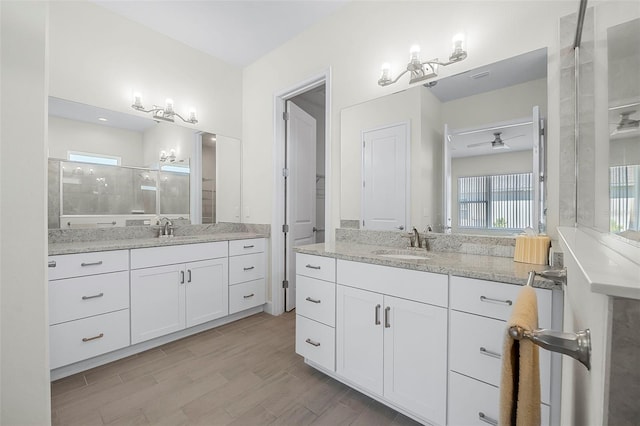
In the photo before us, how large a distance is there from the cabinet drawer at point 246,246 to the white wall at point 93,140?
120 centimetres

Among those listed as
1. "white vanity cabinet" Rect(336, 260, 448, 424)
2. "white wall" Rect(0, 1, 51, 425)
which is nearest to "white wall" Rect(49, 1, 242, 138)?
"white wall" Rect(0, 1, 51, 425)

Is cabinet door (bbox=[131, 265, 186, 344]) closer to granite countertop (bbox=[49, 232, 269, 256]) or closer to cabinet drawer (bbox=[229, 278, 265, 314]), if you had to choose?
granite countertop (bbox=[49, 232, 269, 256])

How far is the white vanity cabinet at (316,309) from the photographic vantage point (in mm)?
1779

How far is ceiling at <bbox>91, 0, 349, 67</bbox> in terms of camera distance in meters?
2.40

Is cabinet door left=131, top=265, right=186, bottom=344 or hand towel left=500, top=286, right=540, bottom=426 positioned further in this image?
cabinet door left=131, top=265, right=186, bottom=344

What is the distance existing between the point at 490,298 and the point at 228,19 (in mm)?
3024

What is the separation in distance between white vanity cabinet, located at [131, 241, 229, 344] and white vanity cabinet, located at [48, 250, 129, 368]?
87mm

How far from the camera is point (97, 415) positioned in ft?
5.11

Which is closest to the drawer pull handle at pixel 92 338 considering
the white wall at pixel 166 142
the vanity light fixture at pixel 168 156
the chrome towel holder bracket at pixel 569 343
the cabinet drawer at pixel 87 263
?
the cabinet drawer at pixel 87 263

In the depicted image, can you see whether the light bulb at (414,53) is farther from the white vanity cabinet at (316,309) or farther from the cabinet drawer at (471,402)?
the cabinet drawer at (471,402)

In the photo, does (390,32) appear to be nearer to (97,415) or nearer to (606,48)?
(606,48)

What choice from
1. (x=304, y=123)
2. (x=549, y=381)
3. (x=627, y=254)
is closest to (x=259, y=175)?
(x=304, y=123)

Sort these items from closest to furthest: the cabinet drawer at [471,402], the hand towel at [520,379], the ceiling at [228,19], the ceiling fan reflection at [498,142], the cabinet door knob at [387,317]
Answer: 1. the hand towel at [520,379]
2. the cabinet drawer at [471,402]
3. the cabinet door knob at [387,317]
4. the ceiling fan reflection at [498,142]
5. the ceiling at [228,19]

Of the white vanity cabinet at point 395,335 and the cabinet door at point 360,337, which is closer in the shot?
the white vanity cabinet at point 395,335
